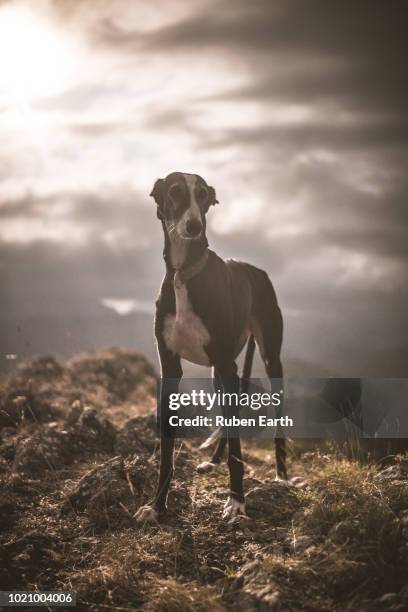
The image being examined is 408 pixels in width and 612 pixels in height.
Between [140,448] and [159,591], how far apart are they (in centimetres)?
304

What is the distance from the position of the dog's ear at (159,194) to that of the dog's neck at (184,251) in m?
0.27

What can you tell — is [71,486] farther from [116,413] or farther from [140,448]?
[116,413]

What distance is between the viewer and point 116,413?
9.41 meters

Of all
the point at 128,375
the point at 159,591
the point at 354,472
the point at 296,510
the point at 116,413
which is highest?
the point at 128,375

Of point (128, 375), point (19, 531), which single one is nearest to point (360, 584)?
point (19, 531)

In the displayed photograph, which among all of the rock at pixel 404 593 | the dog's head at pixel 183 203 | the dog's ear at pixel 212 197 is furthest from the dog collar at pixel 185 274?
the rock at pixel 404 593

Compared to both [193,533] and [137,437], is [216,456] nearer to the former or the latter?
[137,437]

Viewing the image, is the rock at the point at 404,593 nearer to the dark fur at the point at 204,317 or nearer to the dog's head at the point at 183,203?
the dark fur at the point at 204,317

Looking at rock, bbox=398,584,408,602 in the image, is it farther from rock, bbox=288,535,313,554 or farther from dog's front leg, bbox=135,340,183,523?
dog's front leg, bbox=135,340,183,523

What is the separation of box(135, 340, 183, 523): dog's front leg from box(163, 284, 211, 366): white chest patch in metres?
0.17

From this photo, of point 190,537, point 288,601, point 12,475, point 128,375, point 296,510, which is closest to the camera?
point 288,601

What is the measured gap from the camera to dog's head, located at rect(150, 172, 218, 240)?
4.62 m

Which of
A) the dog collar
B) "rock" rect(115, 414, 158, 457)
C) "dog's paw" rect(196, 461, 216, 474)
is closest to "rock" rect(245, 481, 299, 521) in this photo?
"dog's paw" rect(196, 461, 216, 474)

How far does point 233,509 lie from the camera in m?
4.73
